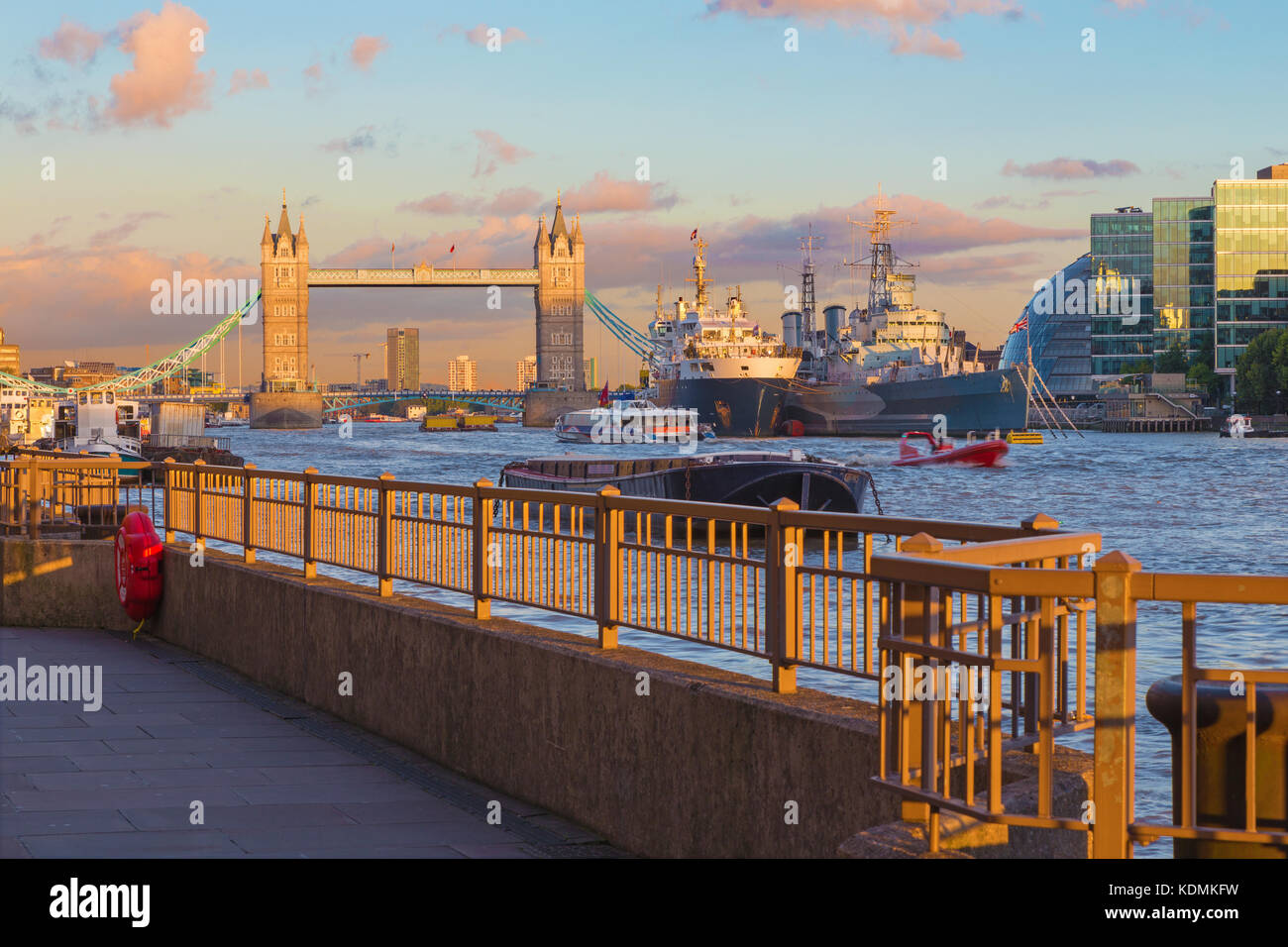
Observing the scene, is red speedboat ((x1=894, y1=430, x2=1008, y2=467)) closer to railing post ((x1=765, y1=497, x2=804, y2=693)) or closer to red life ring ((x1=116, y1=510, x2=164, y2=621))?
red life ring ((x1=116, y1=510, x2=164, y2=621))

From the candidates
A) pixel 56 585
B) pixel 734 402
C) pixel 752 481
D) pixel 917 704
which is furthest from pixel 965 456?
pixel 917 704

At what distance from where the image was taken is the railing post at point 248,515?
1312cm

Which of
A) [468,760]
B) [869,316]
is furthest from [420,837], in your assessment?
[869,316]

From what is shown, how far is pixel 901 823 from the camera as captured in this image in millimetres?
5031

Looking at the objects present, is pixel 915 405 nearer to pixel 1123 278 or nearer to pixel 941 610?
pixel 1123 278

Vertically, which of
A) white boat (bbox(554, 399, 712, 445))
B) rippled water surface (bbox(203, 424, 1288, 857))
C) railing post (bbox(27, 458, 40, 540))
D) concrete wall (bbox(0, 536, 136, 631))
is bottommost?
rippled water surface (bbox(203, 424, 1288, 857))

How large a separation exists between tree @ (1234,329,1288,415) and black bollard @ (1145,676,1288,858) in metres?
133

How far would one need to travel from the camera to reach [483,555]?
30.0 feet

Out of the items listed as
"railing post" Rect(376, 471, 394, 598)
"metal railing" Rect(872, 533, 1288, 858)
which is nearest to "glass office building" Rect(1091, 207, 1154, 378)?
"railing post" Rect(376, 471, 394, 598)

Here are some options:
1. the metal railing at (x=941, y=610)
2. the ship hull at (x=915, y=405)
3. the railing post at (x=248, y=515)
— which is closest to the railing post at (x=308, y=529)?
the metal railing at (x=941, y=610)

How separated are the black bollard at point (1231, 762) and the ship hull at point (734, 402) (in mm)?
112239

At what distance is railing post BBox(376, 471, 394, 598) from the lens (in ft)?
34.2
